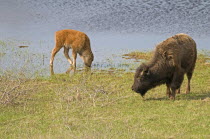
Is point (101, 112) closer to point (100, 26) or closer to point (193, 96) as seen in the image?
point (193, 96)

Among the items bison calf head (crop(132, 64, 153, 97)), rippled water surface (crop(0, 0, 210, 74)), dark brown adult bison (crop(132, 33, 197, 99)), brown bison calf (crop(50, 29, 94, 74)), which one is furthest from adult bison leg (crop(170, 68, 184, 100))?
brown bison calf (crop(50, 29, 94, 74))

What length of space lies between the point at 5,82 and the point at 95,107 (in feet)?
8.41

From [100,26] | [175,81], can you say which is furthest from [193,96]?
[100,26]

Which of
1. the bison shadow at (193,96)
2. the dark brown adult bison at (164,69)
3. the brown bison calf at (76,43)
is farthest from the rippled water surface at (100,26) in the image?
the dark brown adult bison at (164,69)

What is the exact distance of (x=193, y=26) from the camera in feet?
80.7

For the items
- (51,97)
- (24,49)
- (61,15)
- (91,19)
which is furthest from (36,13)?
(51,97)

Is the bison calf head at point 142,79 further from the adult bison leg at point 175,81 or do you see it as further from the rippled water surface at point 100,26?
the rippled water surface at point 100,26

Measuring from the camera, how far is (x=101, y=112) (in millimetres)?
10062

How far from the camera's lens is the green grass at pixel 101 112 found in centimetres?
844

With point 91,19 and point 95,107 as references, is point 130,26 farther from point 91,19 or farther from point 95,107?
point 95,107

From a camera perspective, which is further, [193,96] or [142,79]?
[193,96]

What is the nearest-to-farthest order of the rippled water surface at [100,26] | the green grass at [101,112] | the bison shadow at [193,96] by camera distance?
the green grass at [101,112] < the bison shadow at [193,96] < the rippled water surface at [100,26]

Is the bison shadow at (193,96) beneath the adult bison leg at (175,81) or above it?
beneath

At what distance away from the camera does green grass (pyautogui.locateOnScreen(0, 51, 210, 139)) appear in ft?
27.7
